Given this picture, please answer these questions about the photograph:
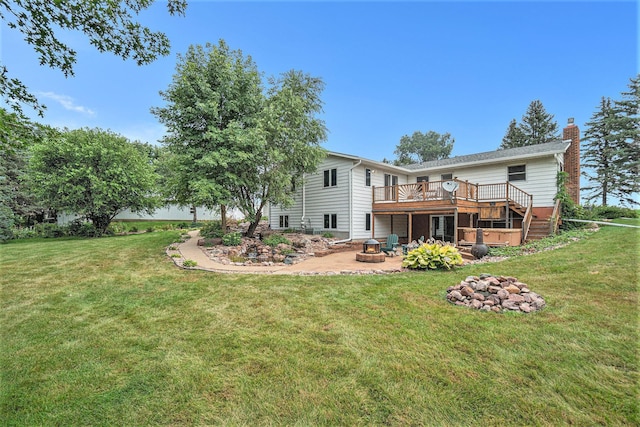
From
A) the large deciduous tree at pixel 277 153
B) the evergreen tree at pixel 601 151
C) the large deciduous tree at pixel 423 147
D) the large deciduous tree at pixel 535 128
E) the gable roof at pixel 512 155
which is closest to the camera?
the large deciduous tree at pixel 277 153

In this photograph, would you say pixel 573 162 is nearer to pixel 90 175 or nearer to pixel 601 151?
pixel 601 151

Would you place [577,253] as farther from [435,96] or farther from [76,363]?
[435,96]

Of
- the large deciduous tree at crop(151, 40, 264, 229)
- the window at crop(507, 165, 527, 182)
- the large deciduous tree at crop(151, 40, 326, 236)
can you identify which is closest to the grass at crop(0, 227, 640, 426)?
the large deciduous tree at crop(151, 40, 264, 229)

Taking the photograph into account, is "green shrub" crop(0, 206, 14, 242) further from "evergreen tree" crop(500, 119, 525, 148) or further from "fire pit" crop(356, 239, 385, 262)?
"evergreen tree" crop(500, 119, 525, 148)

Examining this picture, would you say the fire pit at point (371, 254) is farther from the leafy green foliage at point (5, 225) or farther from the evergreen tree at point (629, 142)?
the evergreen tree at point (629, 142)

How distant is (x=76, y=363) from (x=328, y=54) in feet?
51.2

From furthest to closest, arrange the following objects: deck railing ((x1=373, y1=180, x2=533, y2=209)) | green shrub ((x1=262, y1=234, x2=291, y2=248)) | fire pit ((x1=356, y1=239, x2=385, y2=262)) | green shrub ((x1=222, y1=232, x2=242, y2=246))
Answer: deck railing ((x1=373, y1=180, x2=533, y2=209)) < green shrub ((x1=262, y1=234, x2=291, y2=248)) < green shrub ((x1=222, y1=232, x2=242, y2=246)) < fire pit ((x1=356, y1=239, x2=385, y2=262))

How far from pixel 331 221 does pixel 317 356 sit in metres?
12.2

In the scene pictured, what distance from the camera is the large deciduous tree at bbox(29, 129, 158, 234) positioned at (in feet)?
47.5

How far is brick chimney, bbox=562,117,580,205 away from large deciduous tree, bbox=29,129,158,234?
78.5ft

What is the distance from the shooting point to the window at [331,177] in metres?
15.1

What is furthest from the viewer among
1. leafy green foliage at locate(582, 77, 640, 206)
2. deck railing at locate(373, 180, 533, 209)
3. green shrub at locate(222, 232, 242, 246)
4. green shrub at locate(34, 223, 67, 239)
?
leafy green foliage at locate(582, 77, 640, 206)

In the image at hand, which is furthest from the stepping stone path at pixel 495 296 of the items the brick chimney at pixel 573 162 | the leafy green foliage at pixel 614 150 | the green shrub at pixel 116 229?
the leafy green foliage at pixel 614 150

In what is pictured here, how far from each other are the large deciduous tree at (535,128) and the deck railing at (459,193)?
907 inches
